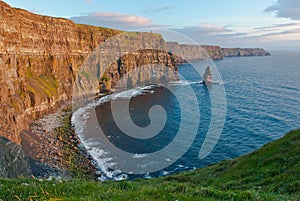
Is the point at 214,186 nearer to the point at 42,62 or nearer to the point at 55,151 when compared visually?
the point at 55,151

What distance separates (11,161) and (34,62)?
6086cm

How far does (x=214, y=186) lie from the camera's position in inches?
645

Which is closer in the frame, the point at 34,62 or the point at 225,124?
the point at 225,124

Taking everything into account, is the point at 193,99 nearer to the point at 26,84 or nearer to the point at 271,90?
the point at 271,90

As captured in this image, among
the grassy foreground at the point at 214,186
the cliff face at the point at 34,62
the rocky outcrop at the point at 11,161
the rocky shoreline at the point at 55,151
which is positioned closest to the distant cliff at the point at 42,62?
the cliff face at the point at 34,62

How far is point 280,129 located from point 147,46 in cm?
12570

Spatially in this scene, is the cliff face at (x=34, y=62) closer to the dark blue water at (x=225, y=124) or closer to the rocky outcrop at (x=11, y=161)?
the rocky outcrop at (x=11, y=161)

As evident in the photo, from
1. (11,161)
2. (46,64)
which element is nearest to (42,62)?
(46,64)

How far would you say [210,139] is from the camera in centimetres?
5269

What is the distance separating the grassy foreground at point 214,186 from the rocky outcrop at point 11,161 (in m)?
22.0

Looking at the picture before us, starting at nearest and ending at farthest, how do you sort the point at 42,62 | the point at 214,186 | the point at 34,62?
the point at 214,186 → the point at 34,62 → the point at 42,62

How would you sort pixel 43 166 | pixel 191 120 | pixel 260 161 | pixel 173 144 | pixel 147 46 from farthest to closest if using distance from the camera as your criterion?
pixel 147 46, pixel 191 120, pixel 173 144, pixel 43 166, pixel 260 161

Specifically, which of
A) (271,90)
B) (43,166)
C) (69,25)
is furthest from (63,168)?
(271,90)

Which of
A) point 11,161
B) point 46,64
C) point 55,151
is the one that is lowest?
point 55,151
